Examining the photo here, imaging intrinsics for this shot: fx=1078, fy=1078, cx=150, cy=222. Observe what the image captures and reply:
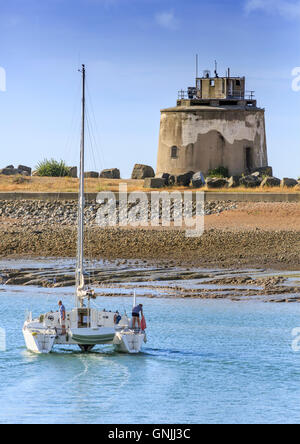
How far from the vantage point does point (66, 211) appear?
2349 inches

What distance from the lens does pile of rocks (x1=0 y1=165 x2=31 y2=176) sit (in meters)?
81.5

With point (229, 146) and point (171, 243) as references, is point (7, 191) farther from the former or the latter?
point (171, 243)

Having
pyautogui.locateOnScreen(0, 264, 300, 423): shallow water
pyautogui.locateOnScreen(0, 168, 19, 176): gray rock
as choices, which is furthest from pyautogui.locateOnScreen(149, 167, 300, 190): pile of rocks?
pyautogui.locateOnScreen(0, 264, 300, 423): shallow water

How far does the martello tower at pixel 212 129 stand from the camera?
69.6 meters

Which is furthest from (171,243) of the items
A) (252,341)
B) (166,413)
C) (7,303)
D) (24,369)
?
(166,413)

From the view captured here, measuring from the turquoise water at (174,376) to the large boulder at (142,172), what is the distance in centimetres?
4266

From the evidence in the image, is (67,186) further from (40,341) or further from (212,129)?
(40,341)

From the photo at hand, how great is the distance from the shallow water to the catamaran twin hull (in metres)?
0.33

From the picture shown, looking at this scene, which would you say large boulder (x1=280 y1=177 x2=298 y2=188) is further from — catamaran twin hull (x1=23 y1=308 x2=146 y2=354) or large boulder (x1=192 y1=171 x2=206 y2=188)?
catamaran twin hull (x1=23 y1=308 x2=146 y2=354)

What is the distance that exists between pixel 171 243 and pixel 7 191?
22.1 meters

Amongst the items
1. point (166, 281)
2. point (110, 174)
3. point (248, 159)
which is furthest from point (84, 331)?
point (110, 174)
